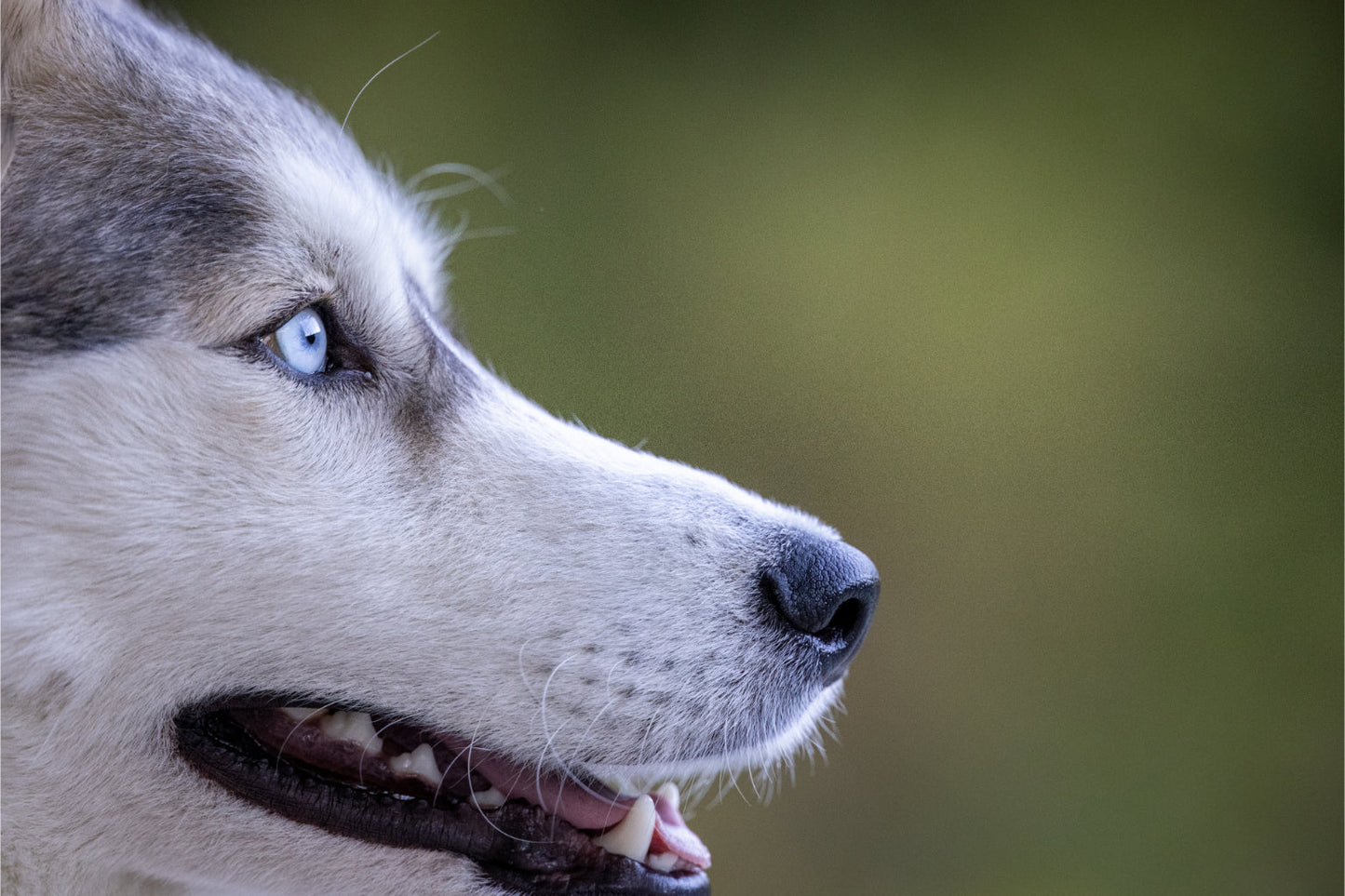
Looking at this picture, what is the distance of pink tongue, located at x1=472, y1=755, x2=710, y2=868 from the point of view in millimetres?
1240

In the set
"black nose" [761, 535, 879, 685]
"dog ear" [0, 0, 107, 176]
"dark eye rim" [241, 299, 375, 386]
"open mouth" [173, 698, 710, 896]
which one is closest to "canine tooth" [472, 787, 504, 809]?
"open mouth" [173, 698, 710, 896]

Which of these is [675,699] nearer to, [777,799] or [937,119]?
[777,799]

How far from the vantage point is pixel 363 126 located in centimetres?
229

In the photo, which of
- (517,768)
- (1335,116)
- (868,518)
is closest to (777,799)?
(868,518)

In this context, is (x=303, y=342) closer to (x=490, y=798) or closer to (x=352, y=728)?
(x=352, y=728)

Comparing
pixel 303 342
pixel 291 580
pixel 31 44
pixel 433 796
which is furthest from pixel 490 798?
pixel 31 44

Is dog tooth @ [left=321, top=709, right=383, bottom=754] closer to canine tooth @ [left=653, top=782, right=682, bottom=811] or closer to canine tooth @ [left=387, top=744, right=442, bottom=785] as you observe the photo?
canine tooth @ [left=387, top=744, right=442, bottom=785]

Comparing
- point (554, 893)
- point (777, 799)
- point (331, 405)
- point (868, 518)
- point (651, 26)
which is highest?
point (651, 26)

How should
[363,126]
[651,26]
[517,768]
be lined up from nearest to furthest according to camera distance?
[517,768], [363,126], [651,26]

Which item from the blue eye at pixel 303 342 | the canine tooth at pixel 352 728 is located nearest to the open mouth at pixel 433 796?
the canine tooth at pixel 352 728

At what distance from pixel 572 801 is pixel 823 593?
1.20ft

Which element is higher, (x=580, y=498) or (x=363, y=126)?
(x=363, y=126)

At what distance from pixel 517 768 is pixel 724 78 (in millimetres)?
1943

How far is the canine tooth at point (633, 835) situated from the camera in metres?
1.23
